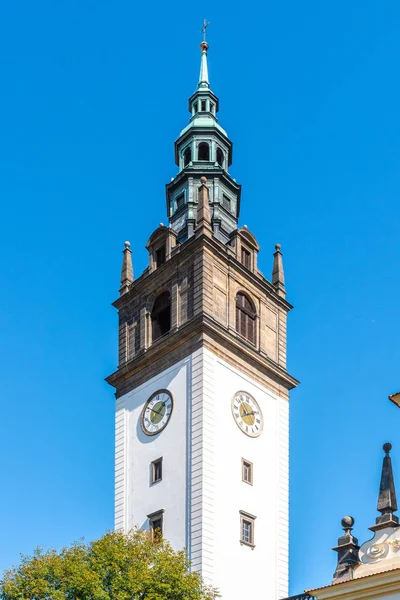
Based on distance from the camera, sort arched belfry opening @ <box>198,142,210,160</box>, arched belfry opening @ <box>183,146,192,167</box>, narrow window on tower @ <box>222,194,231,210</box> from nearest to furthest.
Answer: narrow window on tower @ <box>222,194,231,210</box>, arched belfry opening @ <box>183,146,192,167</box>, arched belfry opening @ <box>198,142,210,160</box>

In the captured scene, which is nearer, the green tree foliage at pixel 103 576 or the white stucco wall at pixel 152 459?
the green tree foliage at pixel 103 576

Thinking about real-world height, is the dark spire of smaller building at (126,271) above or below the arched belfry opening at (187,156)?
below

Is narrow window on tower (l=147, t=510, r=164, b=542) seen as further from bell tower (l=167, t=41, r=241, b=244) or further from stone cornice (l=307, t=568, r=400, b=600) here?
stone cornice (l=307, t=568, r=400, b=600)

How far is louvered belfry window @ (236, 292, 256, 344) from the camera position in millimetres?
49594

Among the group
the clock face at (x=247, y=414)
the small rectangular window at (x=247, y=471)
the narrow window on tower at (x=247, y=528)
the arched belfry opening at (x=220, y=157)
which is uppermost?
the arched belfry opening at (x=220, y=157)

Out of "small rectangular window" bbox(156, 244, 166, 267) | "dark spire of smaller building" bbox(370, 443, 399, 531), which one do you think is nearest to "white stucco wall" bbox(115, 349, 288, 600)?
"small rectangular window" bbox(156, 244, 166, 267)

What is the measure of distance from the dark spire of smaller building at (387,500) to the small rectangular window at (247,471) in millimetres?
17185

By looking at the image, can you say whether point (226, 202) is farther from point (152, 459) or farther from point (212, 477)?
point (212, 477)

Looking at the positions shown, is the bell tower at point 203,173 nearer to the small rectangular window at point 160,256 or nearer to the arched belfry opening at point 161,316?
the small rectangular window at point 160,256

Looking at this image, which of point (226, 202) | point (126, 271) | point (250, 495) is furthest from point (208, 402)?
point (226, 202)

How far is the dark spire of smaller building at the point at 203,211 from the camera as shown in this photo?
4953 centimetres

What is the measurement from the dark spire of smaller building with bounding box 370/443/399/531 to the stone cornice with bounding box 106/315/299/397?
17961mm

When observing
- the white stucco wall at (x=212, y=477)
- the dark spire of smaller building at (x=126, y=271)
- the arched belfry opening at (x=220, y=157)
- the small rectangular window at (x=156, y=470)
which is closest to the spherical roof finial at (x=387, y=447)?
the white stucco wall at (x=212, y=477)

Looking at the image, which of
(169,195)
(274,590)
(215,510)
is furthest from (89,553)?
(169,195)
